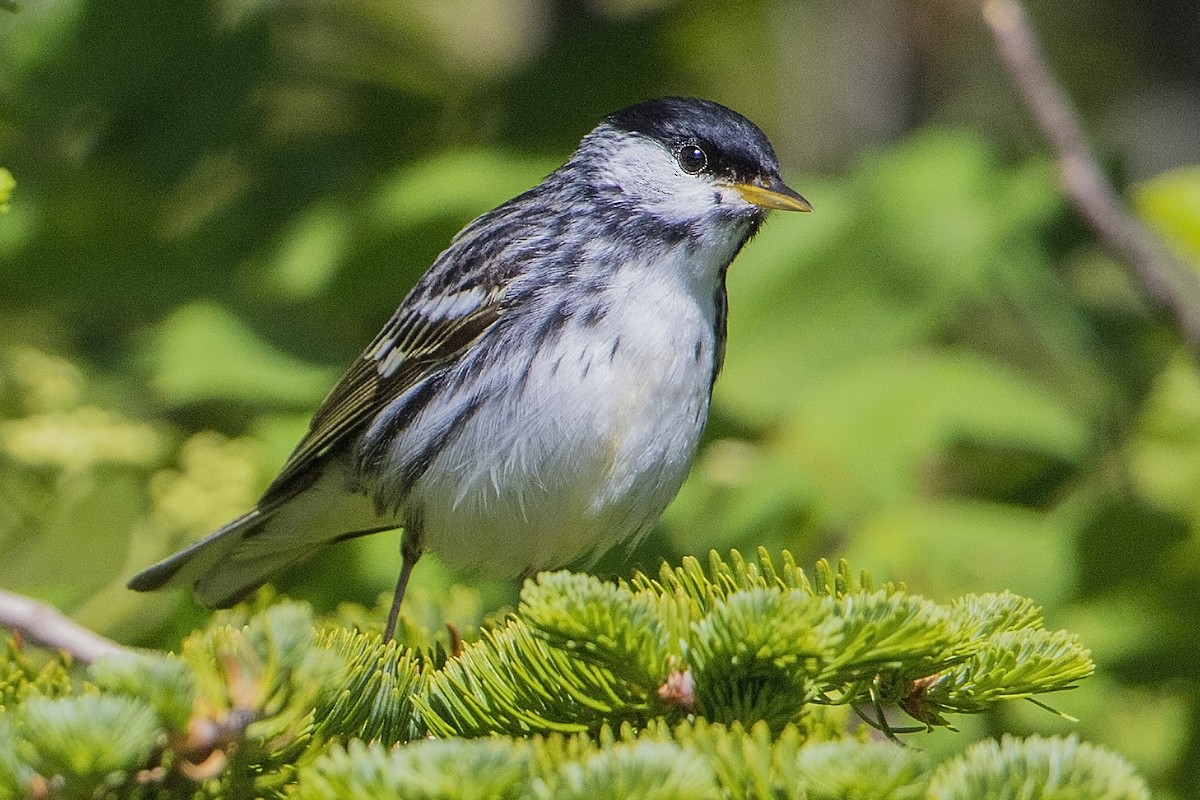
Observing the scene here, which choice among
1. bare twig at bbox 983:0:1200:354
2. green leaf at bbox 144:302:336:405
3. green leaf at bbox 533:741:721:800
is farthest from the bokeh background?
green leaf at bbox 533:741:721:800

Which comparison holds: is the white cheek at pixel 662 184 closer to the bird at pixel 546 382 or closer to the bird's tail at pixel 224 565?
the bird at pixel 546 382

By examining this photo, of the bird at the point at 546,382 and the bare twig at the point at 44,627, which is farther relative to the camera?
the bird at the point at 546,382

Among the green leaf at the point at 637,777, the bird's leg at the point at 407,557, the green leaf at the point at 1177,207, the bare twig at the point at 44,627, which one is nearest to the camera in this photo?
the green leaf at the point at 637,777

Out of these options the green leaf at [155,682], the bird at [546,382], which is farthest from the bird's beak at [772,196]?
the green leaf at [155,682]

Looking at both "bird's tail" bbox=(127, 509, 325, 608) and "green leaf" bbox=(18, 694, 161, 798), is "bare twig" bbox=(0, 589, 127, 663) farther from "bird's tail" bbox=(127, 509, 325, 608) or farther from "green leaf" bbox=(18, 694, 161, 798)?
"bird's tail" bbox=(127, 509, 325, 608)

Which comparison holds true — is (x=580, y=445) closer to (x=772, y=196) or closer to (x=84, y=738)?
(x=772, y=196)

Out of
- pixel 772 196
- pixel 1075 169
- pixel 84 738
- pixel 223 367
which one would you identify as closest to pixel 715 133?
pixel 772 196

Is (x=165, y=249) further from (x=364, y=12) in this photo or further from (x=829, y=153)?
(x=829, y=153)
